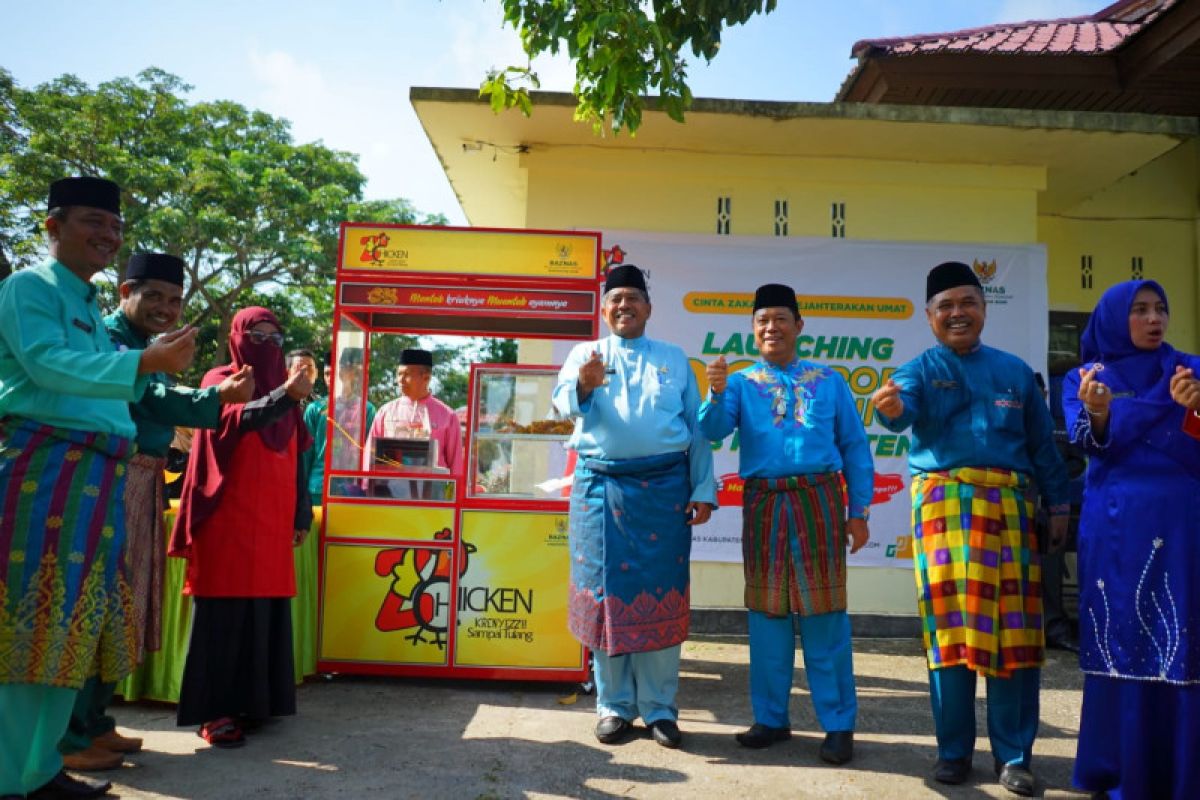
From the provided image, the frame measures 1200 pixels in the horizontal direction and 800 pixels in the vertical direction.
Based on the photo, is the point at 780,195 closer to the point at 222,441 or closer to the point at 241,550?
the point at 222,441

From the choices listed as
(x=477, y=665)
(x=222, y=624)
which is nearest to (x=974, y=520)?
(x=477, y=665)

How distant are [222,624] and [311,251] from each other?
1638cm

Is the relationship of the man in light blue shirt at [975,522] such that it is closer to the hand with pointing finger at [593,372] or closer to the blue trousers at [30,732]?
the hand with pointing finger at [593,372]

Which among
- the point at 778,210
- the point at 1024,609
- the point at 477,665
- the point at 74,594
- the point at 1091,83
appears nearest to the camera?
the point at 74,594

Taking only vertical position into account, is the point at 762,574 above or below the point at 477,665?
above

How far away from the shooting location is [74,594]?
2.85 m

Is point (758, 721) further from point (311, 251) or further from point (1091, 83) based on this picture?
point (311, 251)

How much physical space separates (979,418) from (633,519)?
148 centimetres

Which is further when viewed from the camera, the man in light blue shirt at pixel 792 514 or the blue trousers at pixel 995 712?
the man in light blue shirt at pixel 792 514

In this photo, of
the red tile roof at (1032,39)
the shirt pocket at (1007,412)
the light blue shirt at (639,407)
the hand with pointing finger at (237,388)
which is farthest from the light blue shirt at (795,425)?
the red tile roof at (1032,39)

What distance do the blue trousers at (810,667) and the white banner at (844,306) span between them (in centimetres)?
310

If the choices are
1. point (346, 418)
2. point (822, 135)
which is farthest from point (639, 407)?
point (822, 135)

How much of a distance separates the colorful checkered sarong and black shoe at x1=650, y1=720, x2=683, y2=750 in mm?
1124

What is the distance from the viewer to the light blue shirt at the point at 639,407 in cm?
391
